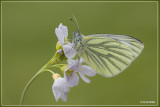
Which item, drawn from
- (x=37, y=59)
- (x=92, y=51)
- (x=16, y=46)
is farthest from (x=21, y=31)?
(x=92, y=51)

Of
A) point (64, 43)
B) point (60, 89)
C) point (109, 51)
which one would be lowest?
point (60, 89)

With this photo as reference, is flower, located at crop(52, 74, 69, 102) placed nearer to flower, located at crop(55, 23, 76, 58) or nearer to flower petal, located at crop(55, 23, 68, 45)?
flower, located at crop(55, 23, 76, 58)

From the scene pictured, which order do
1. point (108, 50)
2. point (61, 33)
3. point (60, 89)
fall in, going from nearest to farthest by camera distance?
point (60, 89) < point (61, 33) < point (108, 50)

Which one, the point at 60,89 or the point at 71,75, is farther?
the point at 71,75

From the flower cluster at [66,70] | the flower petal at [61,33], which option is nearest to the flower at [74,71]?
the flower cluster at [66,70]

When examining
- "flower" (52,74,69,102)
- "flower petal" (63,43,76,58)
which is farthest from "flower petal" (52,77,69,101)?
"flower petal" (63,43,76,58)

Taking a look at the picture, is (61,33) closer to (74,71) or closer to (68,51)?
(68,51)

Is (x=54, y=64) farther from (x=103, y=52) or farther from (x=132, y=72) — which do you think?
(x=132, y=72)

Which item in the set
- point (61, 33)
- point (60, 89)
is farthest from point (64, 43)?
point (60, 89)
